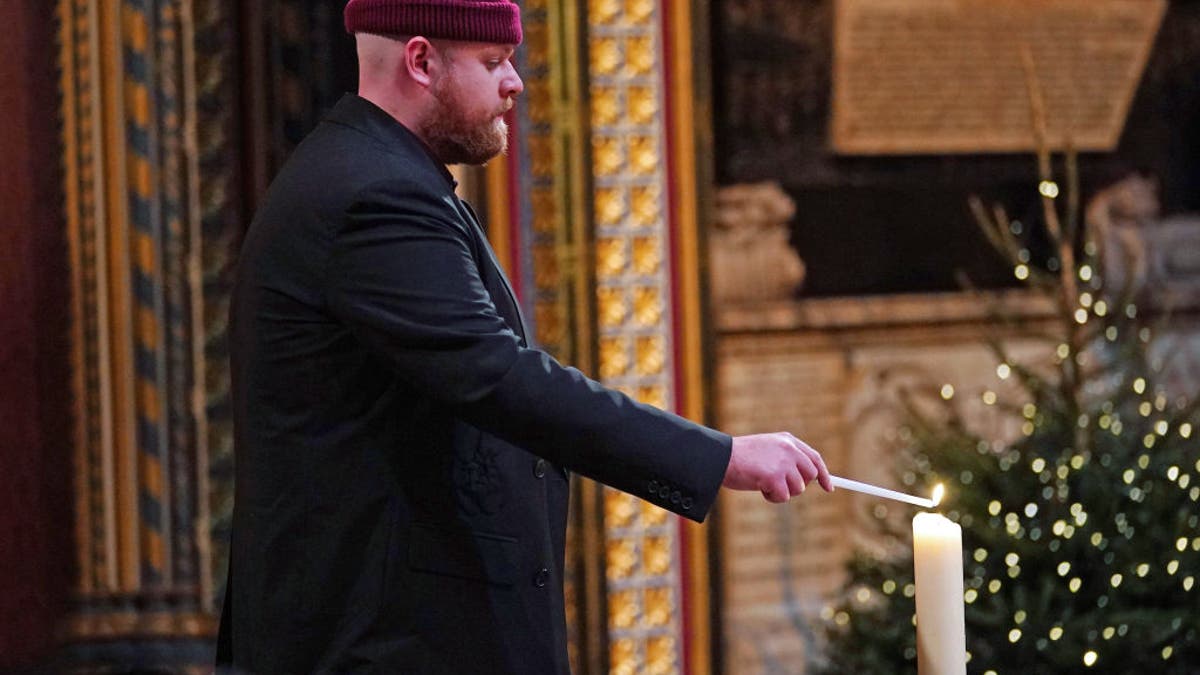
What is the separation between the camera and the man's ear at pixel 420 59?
82.3 inches

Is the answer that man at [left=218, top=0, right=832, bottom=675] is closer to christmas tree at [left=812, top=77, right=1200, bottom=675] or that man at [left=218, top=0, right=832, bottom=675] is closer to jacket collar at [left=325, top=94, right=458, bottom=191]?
jacket collar at [left=325, top=94, right=458, bottom=191]

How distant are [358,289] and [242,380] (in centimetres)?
25

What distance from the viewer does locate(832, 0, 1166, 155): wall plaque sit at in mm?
4879

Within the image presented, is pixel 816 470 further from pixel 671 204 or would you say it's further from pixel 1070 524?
pixel 671 204

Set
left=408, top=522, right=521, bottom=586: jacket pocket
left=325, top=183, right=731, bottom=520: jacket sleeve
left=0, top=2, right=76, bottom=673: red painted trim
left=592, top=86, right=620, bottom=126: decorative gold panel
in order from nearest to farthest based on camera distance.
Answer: left=325, top=183, right=731, bottom=520: jacket sleeve → left=408, top=522, right=521, bottom=586: jacket pocket → left=0, top=2, right=76, bottom=673: red painted trim → left=592, top=86, right=620, bottom=126: decorative gold panel

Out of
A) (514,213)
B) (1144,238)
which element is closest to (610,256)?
(514,213)

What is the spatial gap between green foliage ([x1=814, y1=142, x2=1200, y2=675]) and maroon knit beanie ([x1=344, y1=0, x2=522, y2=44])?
2.04 metres

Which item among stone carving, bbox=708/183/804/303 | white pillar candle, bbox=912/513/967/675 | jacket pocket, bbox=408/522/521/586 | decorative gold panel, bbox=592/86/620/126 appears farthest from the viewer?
stone carving, bbox=708/183/804/303

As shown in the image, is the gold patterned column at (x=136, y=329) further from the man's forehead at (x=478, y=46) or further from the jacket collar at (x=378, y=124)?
the man's forehead at (x=478, y=46)

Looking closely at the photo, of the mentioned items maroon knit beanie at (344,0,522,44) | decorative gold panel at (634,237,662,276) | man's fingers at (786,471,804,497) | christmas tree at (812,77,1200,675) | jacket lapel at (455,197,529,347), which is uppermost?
maroon knit beanie at (344,0,522,44)

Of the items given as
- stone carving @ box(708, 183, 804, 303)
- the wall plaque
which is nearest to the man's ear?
stone carving @ box(708, 183, 804, 303)

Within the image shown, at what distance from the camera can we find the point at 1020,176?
5129 millimetres

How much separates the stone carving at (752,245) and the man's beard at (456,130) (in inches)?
101

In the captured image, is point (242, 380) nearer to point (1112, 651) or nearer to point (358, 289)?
point (358, 289)
